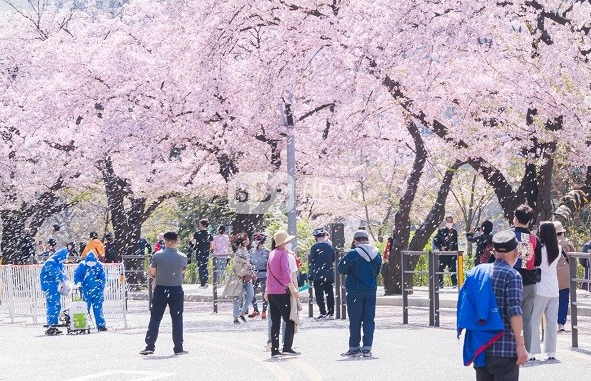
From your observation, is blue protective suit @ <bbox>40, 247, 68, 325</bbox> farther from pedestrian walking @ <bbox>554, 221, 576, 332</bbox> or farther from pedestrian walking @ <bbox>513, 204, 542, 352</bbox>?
pedestrian walking @ <bbox>513, 204, 542, 352</bbox>

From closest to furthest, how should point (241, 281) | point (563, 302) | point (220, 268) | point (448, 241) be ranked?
point (563, 302) → point (241, 281) → point (220, 268) → point (448, 241)

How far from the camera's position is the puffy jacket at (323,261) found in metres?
21.8

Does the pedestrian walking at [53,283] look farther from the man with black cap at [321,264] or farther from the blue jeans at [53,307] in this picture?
the man with black cap at [321,264]

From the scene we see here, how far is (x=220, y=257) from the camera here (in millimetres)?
28016

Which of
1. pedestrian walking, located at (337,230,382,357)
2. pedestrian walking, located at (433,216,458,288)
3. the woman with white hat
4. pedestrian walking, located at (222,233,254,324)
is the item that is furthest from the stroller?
pedestrian walking, located at (433,216,458,288)

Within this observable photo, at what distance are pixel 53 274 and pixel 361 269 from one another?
25.9ft

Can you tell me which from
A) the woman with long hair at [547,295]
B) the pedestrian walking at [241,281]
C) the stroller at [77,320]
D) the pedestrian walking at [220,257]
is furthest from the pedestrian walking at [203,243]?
the woman with long hair at [547,295]

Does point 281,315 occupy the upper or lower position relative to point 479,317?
lower

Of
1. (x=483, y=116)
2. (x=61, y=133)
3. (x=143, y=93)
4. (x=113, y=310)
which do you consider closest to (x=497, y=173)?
(x=483, y=116)

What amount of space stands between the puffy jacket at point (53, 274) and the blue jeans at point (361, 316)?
297 inches

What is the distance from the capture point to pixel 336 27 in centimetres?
2530

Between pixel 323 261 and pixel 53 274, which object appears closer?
pixel 53 274

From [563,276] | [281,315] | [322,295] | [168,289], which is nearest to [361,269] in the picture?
[281,315]

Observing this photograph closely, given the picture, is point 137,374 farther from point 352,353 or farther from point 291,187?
point 291,187
